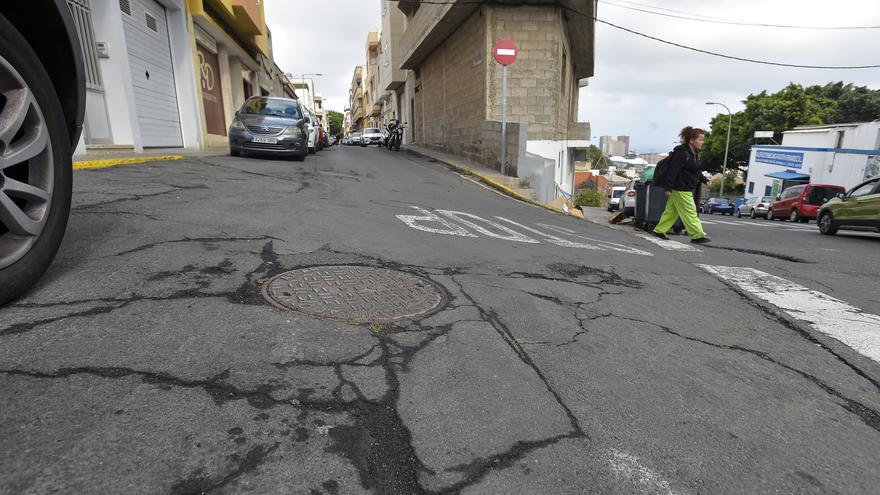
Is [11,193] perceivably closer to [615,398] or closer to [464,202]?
[615,398]

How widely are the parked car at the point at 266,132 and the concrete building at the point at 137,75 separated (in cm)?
231

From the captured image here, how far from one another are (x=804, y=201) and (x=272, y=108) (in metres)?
24.9

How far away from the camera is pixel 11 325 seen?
2.28 m

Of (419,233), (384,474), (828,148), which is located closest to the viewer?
(384,474)

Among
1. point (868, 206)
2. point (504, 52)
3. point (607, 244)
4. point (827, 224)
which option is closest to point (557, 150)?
point (504, 52)

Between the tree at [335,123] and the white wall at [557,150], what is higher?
the tree at [335,123]

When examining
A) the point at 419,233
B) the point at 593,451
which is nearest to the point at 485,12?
the point at 419,233

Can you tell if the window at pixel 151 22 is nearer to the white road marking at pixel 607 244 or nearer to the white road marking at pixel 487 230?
the white road marking at pixel 487 230

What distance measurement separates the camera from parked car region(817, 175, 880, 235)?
37.1 ft

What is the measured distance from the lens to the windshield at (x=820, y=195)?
22.1 m

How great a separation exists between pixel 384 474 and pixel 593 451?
0.85m

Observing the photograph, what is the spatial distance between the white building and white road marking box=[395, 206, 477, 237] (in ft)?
109

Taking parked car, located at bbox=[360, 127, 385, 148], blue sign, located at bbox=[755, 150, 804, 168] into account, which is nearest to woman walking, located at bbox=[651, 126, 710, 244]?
blue sign, located at bbox=[755, 150, 804, 168]

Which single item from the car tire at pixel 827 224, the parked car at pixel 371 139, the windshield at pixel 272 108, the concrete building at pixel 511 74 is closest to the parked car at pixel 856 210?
the car tire at pixel 827 224
